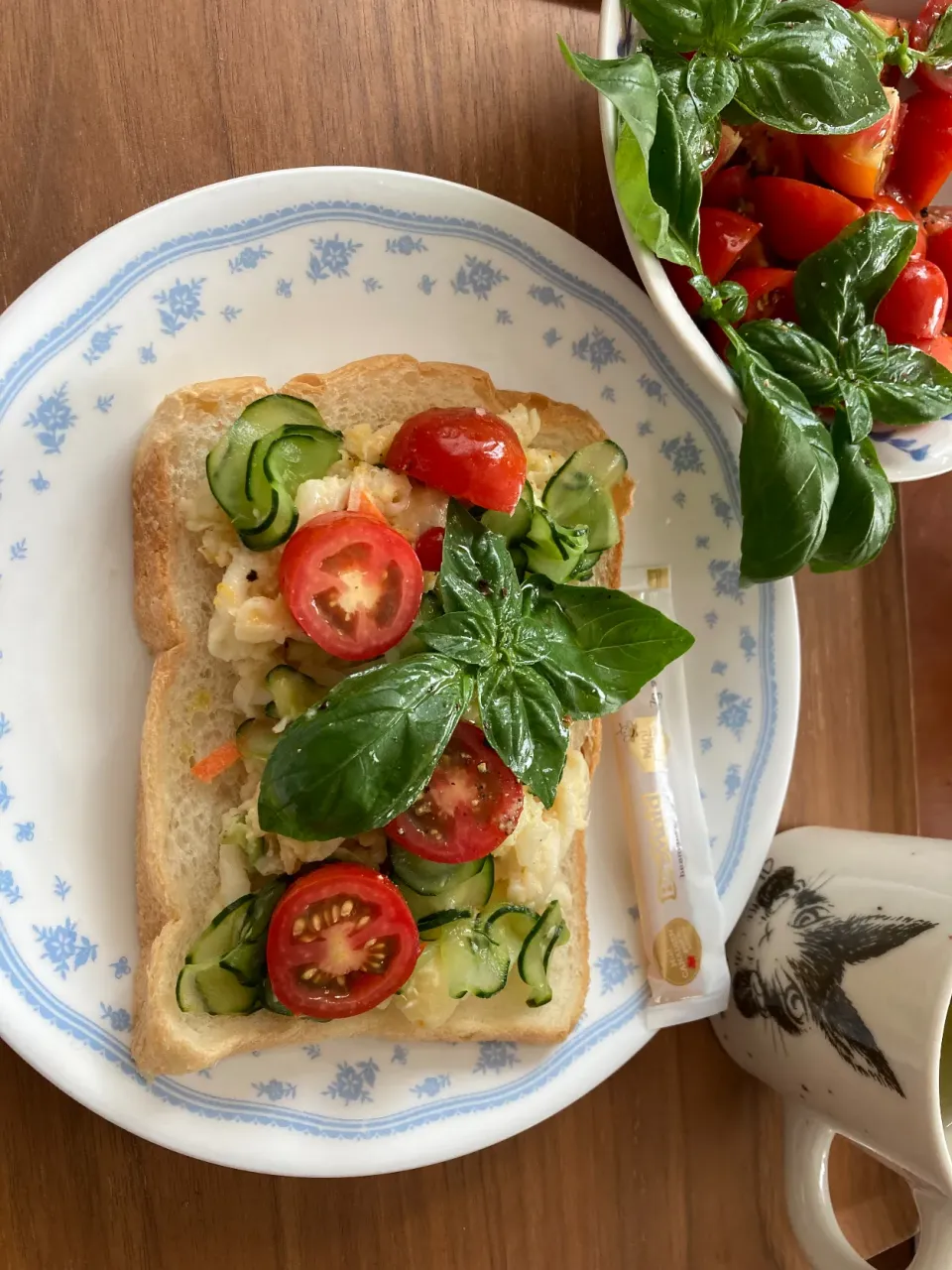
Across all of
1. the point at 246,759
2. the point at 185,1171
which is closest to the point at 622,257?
the point at 246,759

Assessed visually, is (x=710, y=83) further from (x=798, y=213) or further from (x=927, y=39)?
(x=927, y=39)

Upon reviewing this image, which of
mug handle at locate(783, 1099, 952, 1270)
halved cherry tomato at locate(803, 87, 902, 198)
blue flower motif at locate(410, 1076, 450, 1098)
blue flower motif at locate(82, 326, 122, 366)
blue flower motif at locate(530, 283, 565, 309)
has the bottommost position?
mug handle at locate(783, 1099, 952, 1270)

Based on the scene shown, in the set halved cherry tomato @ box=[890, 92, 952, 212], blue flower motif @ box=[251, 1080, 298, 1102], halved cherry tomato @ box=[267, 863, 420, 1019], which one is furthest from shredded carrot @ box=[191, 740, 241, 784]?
halved cherry tomato @ box=[890, 92, 952, 212]

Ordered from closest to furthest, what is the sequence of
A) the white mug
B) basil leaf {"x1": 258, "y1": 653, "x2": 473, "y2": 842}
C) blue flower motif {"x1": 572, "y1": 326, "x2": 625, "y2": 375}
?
basil leaf {"x1": 258, "y1": 653, "x2": 473, "y2": 842} → the white mug → blue flower motif {"x1": 572, "y1": 326, "x2": 625, "y2": 375}

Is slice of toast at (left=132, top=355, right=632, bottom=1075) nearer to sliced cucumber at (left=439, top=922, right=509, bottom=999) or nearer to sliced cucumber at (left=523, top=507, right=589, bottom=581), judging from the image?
sliced cucumber at (left=439, top=922, right=509, bottom=999)

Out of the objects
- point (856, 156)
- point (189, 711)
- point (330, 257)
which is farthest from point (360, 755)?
point (856, 156)

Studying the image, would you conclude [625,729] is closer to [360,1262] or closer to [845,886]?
[845,886]

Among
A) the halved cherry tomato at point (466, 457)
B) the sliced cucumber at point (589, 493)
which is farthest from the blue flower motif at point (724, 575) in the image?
the halved cherry tomato at point (466, 457)
